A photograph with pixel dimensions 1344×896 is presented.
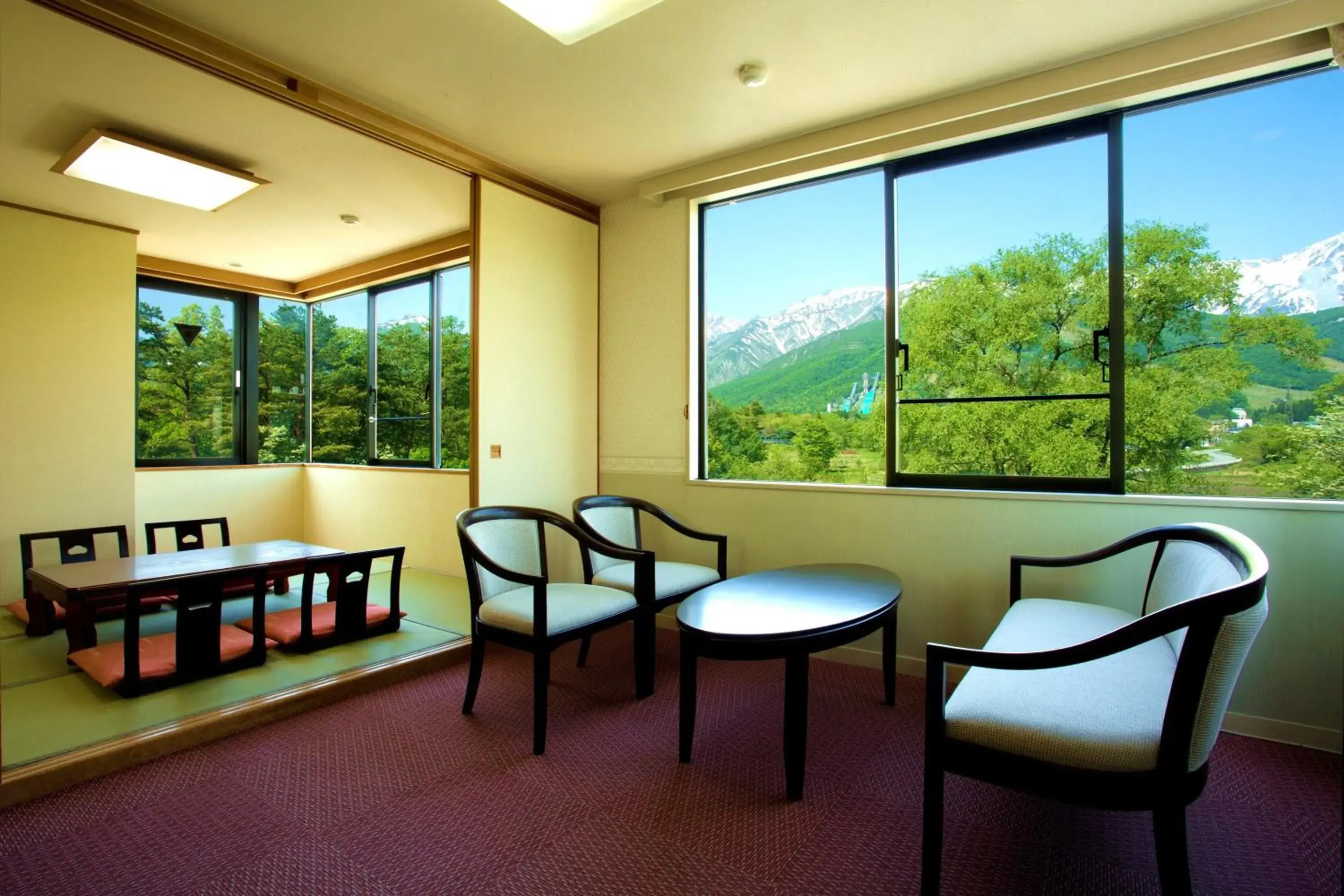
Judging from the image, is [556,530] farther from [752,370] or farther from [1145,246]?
[1145,246]

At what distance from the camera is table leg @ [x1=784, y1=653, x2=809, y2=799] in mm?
2008

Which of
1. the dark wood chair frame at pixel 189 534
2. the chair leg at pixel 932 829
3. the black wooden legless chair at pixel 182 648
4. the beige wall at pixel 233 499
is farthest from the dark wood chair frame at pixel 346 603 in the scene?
the chair leg at pixel 932 829

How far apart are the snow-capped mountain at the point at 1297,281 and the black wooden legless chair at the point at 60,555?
5.61 m

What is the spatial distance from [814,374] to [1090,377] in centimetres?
132

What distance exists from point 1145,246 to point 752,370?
1.95m

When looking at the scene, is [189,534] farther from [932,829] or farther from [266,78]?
[932,829]

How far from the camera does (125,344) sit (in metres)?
4.45

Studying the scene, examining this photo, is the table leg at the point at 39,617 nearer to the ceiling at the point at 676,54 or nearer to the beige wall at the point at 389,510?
the beige wall at the point at 389,510

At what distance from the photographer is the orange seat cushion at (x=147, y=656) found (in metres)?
2.71

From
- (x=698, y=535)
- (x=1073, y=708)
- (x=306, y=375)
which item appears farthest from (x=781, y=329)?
(x=306, y=375)

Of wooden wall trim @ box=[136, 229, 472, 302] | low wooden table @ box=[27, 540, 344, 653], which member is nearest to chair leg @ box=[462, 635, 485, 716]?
low wooden table @ box=[27, 540, 344, 653]

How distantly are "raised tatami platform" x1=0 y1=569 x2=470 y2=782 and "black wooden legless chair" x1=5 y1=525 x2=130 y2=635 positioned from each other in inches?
2.8

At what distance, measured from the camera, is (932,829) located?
5.03ft

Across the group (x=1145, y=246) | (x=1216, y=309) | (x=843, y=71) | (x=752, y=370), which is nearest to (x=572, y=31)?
(x=843, y=71)
